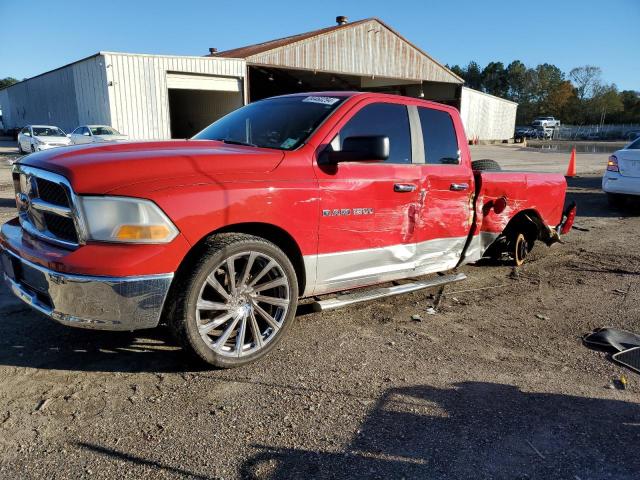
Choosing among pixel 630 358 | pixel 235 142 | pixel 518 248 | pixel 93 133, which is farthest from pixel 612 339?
pixel 93 133

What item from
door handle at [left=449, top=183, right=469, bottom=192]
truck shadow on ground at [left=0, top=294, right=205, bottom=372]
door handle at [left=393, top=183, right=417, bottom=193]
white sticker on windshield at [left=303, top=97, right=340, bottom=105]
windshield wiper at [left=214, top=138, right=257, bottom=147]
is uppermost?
white sticker on windshield at [left=303, top=97, right=340, bottom=105]

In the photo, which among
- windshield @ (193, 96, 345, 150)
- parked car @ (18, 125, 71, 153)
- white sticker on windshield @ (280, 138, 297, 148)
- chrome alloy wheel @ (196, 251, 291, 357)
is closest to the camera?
chrome alloy wheel @ (196, 251, 291, 357)

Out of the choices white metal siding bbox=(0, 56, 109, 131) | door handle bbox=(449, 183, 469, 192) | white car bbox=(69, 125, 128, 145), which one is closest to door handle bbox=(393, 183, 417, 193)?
door handle bbox=(449, 183, 469, 192)

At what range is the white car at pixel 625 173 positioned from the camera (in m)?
9.59

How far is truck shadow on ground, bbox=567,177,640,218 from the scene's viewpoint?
33.0 feet

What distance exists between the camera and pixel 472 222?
4961mm

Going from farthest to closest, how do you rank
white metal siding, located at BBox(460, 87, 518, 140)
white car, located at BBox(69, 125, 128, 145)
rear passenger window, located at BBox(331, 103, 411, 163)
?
1. white metal siding, located at BBox(460, 87, 518, 140)
2. white car, located at BBox(69, 125, 128, 145)
3. rear passenger window, located at BBox(331, 103, 411, 163)

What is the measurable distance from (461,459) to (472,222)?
2.89 m

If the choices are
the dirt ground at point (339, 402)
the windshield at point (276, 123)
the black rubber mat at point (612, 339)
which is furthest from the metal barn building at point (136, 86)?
the black rubber mat at point (612, 339)

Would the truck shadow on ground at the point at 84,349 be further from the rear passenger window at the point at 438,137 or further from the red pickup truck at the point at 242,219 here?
the rear passenger window at the point at 438,137

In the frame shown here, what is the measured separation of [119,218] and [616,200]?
10962mm

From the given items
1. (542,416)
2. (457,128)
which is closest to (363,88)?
(457,128)

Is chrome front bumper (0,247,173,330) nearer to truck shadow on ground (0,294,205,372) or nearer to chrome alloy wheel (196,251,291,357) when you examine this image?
chrome alloy wheel (196,251,291,357)

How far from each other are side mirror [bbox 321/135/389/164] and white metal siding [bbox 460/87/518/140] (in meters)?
35.4
